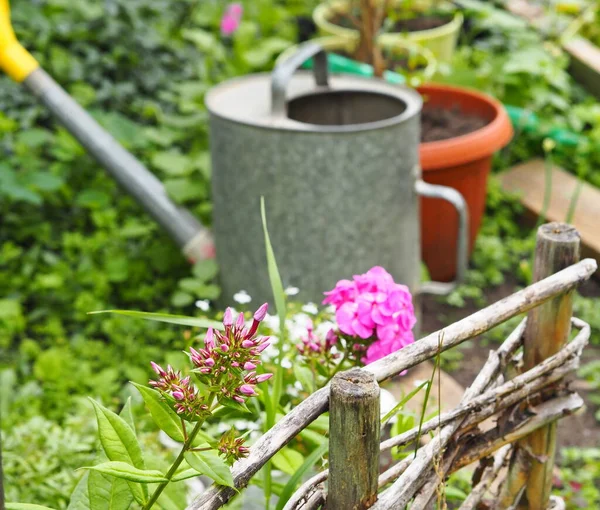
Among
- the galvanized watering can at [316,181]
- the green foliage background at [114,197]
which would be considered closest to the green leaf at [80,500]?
the green foliage background at [114,197]

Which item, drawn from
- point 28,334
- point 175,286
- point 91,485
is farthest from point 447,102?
point 91,485

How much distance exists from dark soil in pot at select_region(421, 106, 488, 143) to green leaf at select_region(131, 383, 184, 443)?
2080 millimetres

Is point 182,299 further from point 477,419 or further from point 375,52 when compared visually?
point 477,419

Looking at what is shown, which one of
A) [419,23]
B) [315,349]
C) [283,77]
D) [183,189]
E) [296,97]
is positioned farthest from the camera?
[419,23]

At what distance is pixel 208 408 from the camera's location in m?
0.81

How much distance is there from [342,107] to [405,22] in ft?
5.89

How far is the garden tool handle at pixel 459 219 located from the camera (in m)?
2.09

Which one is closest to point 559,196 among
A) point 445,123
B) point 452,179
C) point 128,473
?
point 445,123

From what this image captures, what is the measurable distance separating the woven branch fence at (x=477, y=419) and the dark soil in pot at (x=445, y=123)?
1.60 metres

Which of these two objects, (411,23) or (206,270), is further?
(411,23)

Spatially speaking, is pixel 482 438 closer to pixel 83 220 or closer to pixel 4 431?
pixel 4 431

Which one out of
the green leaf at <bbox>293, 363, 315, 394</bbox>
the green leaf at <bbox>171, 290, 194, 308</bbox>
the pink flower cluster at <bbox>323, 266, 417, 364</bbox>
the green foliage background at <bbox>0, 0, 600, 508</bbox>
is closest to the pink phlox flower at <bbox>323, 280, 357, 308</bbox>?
the pink flower cluster at <bbox>323, 266, 417, 364</bbox>

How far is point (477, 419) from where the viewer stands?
1.11 metres

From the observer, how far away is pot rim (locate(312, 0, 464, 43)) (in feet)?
11.1
